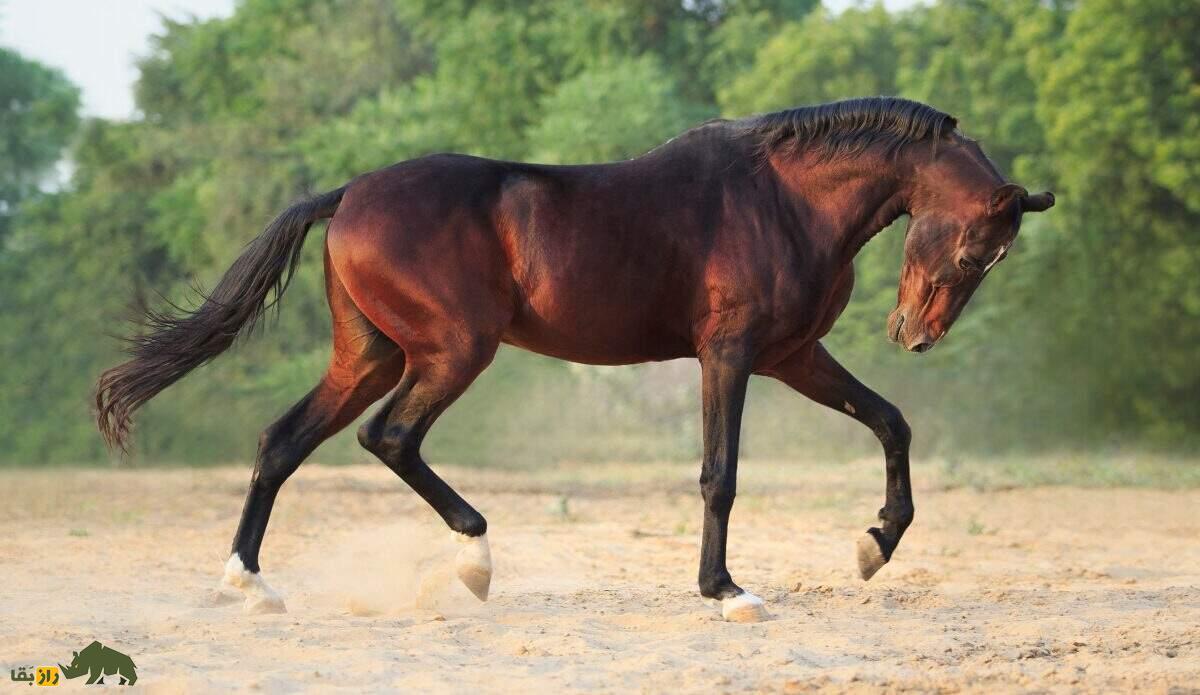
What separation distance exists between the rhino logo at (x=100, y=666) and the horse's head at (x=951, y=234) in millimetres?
3305

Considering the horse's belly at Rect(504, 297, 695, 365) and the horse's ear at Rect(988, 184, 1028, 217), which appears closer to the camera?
the horse's ear at Rect(988, 184, 1028, 217)

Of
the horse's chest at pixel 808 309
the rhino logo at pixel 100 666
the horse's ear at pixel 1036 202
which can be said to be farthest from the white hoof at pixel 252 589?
the horse's ear at pixel 1036 202

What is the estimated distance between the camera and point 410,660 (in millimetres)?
4730

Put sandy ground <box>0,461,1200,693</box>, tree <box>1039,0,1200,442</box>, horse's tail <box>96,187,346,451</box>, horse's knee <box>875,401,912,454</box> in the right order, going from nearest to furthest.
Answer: sandy ground <box>0,461,1200,693</box> < horse's tail <box>96,187,346,451</box> < horse's knee <box>875,401,912,454</box> < tree <box>1039,0,1200,442</box>

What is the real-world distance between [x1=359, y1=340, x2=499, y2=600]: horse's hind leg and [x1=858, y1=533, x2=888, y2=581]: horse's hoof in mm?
1626

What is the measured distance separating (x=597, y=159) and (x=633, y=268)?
19.7 metres

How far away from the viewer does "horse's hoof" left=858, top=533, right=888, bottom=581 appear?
20.6 ft

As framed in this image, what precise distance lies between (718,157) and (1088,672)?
2.60 metres

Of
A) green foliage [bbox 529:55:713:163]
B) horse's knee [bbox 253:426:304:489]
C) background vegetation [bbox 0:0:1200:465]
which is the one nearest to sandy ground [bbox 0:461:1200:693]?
horse's knee [bbox 253:426:304:489]

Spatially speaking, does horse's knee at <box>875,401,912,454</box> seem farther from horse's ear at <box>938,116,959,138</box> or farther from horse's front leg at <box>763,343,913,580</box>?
horse's ear at <box>938,116,959,138</box>

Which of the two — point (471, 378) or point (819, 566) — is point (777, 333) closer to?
point (471, 378)

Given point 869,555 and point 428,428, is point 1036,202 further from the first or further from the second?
point 428,428

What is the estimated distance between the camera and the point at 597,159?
25.5 metres

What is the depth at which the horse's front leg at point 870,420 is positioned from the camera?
6.31m
